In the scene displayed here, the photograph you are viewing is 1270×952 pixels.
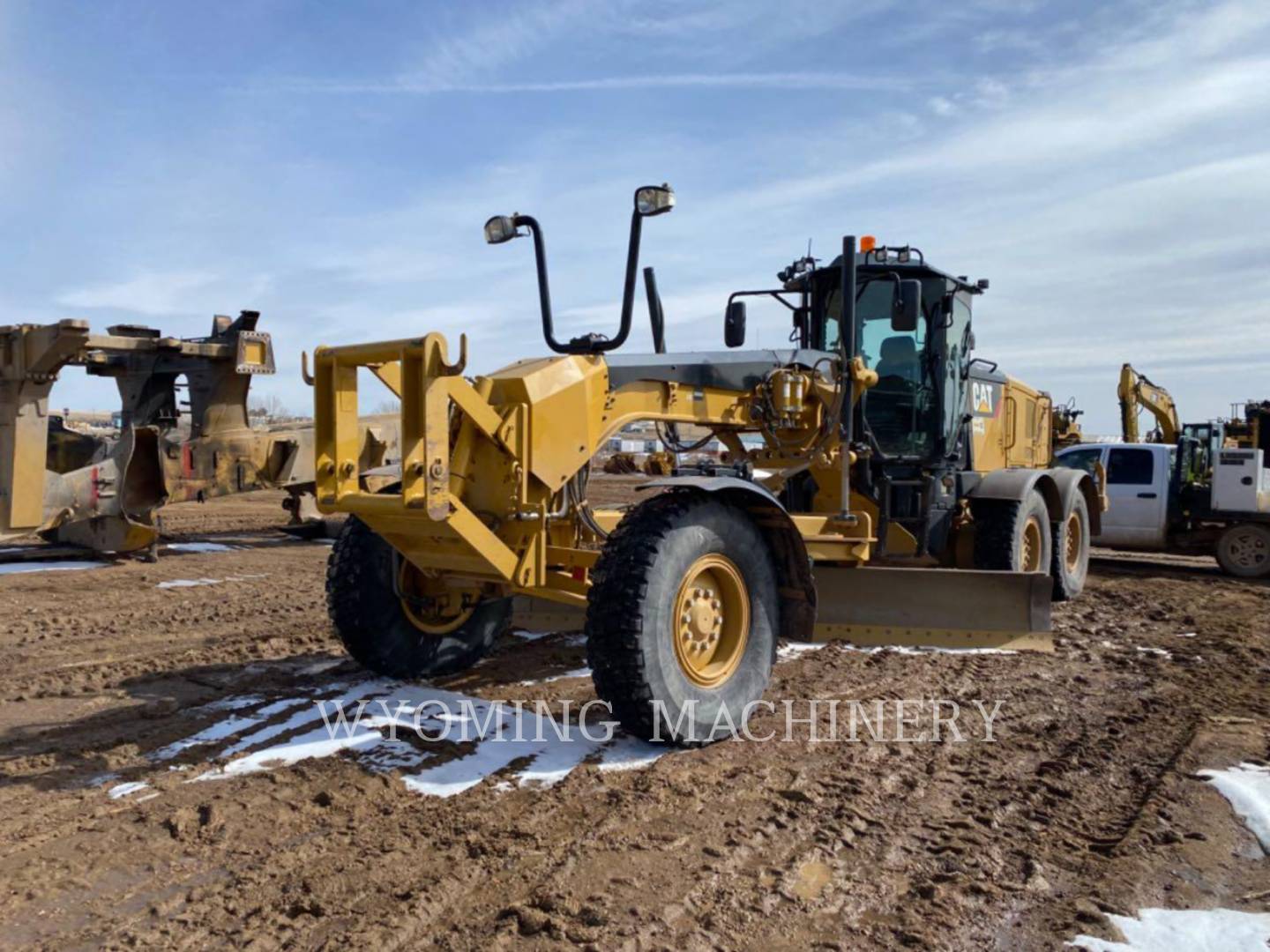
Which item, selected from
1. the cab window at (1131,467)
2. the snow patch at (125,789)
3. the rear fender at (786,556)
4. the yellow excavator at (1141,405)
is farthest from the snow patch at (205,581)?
the yellow excavator at (1141,405)

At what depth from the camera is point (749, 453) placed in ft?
21.9

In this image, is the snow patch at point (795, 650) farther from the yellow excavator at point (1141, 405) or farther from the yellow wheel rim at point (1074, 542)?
the yellow excavator at point (1141, 405)

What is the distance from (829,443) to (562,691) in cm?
240

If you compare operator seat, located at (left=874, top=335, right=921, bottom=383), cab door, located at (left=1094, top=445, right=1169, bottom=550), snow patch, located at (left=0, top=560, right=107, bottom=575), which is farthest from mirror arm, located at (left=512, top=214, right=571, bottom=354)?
cab door, located at (left=1094, top=445, right=1169, bottom=550)

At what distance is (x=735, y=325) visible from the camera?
6766 mm

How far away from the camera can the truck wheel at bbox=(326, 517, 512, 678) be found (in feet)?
17.6

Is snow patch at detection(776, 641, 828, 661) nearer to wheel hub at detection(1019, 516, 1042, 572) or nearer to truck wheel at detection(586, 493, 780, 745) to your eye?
truck wheel at detection(586, 493, 780, 745)

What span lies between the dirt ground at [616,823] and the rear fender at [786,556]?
1.73ft

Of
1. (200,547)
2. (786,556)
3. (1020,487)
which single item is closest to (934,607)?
(786,556)

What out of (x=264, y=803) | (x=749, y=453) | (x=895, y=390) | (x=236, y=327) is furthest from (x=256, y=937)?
(x=236, y=327)

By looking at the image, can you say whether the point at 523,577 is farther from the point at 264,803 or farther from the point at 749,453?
the point at 749,453

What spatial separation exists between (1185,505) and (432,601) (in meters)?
10.4

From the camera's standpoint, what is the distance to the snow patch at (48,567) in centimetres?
1034

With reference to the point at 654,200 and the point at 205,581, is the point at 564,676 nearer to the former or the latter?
the point at 654,200
